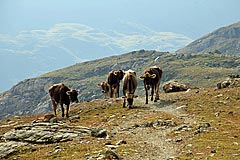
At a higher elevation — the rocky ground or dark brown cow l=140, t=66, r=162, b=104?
dark brown cow l=140, t=66, r=162, b=104

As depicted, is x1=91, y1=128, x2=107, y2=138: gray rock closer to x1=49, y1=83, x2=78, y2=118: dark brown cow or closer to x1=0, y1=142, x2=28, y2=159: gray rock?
x1=0, y1=142, x2=28, y2=159: gray rock

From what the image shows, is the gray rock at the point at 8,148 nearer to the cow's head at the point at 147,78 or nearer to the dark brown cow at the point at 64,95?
the dark brown cow at the point at 64,95

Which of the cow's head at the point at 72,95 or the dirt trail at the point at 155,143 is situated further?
the cow's head at the point at 72,95

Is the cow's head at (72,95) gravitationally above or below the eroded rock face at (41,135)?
above

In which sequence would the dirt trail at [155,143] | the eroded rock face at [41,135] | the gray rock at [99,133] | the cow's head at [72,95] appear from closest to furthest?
the dirt trail at [155,143], the eroded rock face at [41,135], the gray rock at [99,133], the cow's head at [72,95]

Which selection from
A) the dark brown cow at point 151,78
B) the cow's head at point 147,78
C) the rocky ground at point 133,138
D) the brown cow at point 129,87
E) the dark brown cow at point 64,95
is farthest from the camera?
the dark brown cow at point 151,78

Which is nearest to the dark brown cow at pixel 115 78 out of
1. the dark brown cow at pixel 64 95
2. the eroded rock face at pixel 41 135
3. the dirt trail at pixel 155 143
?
the dark brown cow at pixel 64 95

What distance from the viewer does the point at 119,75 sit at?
5825 cm

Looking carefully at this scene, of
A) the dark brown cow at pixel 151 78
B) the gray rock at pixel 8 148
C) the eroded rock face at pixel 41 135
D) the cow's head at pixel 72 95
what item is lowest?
the gray rock at pixel 8 148

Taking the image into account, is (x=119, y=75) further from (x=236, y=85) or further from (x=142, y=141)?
(x=142, y=141)

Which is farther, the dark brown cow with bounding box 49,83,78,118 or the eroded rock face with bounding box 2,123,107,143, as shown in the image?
the dark brown cow with bounding box 49,83,78,118

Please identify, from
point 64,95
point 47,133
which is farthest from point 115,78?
point 47,133

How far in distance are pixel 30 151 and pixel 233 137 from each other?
14067 millimetres

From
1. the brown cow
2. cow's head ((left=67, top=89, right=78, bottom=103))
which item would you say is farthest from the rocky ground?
the brown cow
